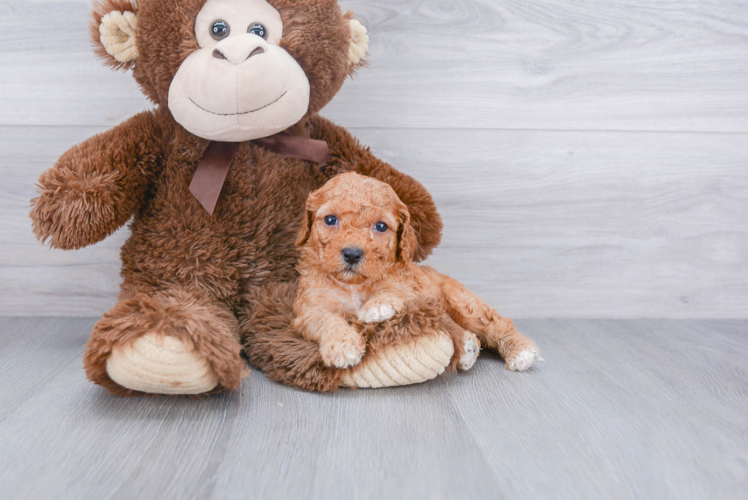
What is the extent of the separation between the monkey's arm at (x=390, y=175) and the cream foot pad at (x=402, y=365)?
0.24m

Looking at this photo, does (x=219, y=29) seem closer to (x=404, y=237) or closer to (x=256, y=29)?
(x=256, y=29)

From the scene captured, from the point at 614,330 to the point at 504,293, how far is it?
258mm

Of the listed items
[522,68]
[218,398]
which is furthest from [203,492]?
[522,68]

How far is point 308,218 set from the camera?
0.94 m

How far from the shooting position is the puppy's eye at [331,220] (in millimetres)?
897

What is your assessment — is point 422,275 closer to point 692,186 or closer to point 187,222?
point 187,222

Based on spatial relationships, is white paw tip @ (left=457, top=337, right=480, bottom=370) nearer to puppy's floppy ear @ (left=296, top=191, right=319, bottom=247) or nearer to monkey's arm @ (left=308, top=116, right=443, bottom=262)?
monkey's arm @ (left=308, top=116, right=443, bottom=262)

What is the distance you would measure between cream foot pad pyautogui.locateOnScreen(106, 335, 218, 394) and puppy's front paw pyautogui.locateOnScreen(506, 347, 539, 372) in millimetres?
522

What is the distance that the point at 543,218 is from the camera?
133cm

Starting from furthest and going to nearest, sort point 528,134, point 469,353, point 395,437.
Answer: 1. point 528,134
2. point 469,353
3. point 395,437

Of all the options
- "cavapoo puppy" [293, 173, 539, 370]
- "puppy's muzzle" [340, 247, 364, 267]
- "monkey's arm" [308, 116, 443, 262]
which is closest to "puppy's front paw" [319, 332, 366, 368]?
"cavapoo puppy" [293, 173, 539, 370]

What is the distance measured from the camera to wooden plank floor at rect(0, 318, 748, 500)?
2.05 feet

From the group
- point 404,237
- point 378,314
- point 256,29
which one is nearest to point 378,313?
point 378,314

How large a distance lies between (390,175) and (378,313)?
299 millimetres
